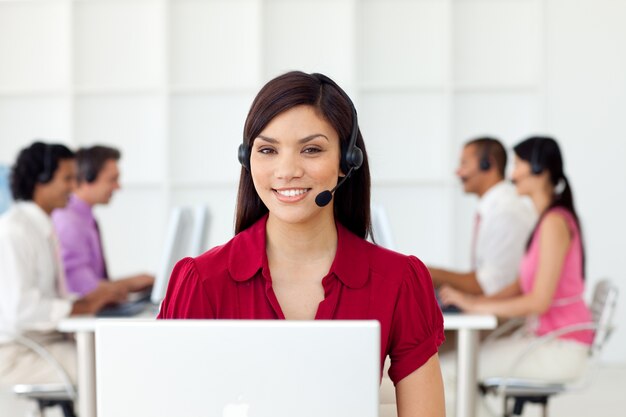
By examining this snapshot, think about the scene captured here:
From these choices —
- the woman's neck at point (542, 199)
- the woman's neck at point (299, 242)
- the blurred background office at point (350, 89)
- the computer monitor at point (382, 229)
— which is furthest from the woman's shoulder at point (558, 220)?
the blurred background office at point (350, 89)

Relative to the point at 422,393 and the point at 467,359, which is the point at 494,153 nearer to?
the point at 467,359

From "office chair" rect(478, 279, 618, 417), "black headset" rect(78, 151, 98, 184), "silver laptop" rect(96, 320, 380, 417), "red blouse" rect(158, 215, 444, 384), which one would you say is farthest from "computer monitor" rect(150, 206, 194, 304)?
"silver laptop" rect(96, 320, 380, 417)

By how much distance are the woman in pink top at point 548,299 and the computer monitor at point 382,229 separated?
0.26 m

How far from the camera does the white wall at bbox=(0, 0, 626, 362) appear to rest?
6.73 m

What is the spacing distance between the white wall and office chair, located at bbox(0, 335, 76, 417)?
327cm

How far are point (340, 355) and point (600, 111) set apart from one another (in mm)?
5946

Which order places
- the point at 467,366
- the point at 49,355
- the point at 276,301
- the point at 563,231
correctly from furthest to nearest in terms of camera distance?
the point at 563,231 → the point at 49,355 → the point at 467,366 → the point at 276,301

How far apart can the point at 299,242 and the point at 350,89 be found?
515 centimetres

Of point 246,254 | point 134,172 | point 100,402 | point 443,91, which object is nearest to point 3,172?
point 134,172

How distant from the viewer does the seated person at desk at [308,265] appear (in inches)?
64.1

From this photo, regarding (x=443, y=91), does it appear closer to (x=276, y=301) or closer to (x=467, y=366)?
(x=467, y=366)

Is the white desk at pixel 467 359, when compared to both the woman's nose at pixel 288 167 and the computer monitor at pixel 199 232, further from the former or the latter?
the woman's nose at pixel 288 167

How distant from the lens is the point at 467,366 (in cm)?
323

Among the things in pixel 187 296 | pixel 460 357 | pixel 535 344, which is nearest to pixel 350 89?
pixel 535 344
